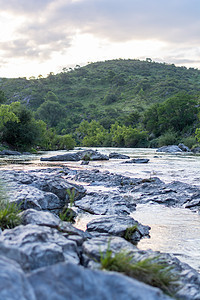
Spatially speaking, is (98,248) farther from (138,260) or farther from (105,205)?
(105,205)

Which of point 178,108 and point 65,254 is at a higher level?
point 178,108

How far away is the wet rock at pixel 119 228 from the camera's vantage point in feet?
18.7

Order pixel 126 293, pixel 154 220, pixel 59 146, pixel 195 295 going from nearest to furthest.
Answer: pixel 126 293 → pixel 195 295 → pixel 154 220 → pixel 59 146

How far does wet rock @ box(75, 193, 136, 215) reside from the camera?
770 cm

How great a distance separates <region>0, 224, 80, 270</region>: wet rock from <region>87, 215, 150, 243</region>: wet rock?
228 cm

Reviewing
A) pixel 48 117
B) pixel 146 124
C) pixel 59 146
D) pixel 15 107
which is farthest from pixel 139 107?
pixel 15 107

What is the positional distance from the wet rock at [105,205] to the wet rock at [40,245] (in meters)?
4.18

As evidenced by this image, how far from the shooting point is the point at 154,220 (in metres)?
7.40

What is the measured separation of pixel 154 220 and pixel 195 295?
4.38 m

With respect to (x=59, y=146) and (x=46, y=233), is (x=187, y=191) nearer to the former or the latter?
(x=46, y=233)

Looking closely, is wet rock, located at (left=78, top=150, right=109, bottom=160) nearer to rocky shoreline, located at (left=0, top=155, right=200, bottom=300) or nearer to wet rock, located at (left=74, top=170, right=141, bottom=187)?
wet rock, located at (left=74, top=170, right=141, bottom=187)

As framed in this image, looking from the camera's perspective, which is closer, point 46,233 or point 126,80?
point 46,233

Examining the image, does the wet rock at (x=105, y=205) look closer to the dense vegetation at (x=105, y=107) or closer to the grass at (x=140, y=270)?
the grass at (x=140, y=270)

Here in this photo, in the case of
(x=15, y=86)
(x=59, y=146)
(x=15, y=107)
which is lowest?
(x=59, y=146)
